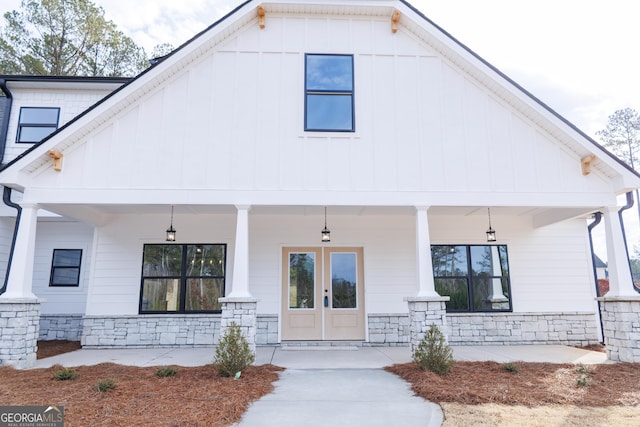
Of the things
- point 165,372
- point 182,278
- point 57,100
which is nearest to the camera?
point 165,372

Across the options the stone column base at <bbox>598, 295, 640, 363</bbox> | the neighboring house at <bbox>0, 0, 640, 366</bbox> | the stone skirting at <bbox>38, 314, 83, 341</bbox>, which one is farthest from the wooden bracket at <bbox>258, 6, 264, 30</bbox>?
the stone column base at <bbox>598, 295, 640, 363</bbox>

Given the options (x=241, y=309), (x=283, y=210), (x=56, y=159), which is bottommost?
(x=241, y=309)

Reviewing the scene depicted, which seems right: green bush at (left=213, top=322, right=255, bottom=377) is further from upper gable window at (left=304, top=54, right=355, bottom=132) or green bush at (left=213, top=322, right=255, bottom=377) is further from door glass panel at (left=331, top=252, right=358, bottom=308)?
upper gable window at (left=304, top=54, right=355, bottom=132)

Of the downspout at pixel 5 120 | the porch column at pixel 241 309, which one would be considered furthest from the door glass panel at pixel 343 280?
the downspout at pixel 5 120

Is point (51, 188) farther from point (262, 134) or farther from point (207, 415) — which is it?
point (207, 415)

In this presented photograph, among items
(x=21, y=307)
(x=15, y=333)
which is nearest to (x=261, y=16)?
(x=21, y=307)

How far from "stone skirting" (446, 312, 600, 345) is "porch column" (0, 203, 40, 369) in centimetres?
866

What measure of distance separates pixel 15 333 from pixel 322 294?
19.8 ft

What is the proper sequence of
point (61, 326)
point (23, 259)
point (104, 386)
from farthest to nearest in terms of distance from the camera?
point (61, 326) < point (23, 259) < point (104, 386)

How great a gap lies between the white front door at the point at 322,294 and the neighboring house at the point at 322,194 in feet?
Result: 0.12

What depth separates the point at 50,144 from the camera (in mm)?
7215

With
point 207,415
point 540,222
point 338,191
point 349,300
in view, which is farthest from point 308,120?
point 540,222

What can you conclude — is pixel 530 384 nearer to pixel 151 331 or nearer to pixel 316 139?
pixel 316 139

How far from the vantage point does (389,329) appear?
9.42 meters
